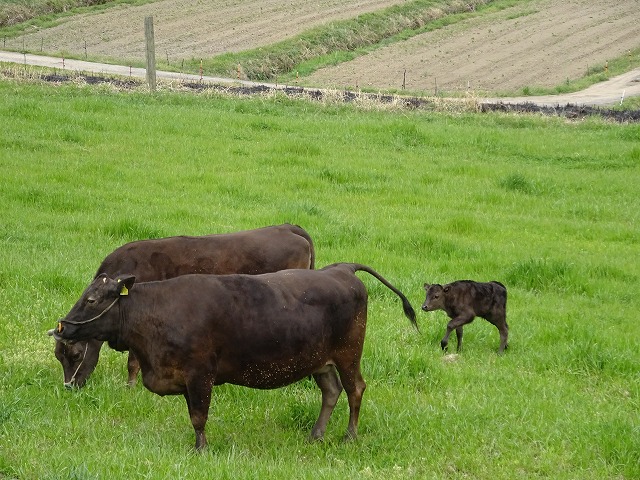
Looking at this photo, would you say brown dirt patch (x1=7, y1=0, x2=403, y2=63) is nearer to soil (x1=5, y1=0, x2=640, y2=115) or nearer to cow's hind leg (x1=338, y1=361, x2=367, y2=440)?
soil (x1=5, y1=0, x2=640, y2=115)

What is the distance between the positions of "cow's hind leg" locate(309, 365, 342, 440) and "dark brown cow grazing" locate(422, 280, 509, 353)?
9.67 ft

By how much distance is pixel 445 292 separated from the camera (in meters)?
11.4

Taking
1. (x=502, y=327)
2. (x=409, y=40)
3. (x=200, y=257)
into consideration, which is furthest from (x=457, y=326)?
(x=409, y=40)

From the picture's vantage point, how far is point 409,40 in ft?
179

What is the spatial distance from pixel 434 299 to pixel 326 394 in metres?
3.75

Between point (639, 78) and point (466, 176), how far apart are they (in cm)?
2682

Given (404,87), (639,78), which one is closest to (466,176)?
(404,87)

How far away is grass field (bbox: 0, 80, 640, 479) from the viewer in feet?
24.5

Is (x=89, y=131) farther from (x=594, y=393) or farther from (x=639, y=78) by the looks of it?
(x=639, y=78)

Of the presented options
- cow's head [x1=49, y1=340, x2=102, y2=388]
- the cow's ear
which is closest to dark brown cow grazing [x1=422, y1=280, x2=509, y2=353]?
cow's head [x1=49, y1=340, x2=102, y2=388]

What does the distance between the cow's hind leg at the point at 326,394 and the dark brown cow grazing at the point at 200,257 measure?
188cm

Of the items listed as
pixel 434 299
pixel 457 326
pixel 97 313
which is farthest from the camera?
pixel 434 299

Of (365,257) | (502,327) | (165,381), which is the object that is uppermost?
(165,381)

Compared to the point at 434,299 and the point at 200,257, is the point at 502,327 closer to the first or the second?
the point at 434,299
